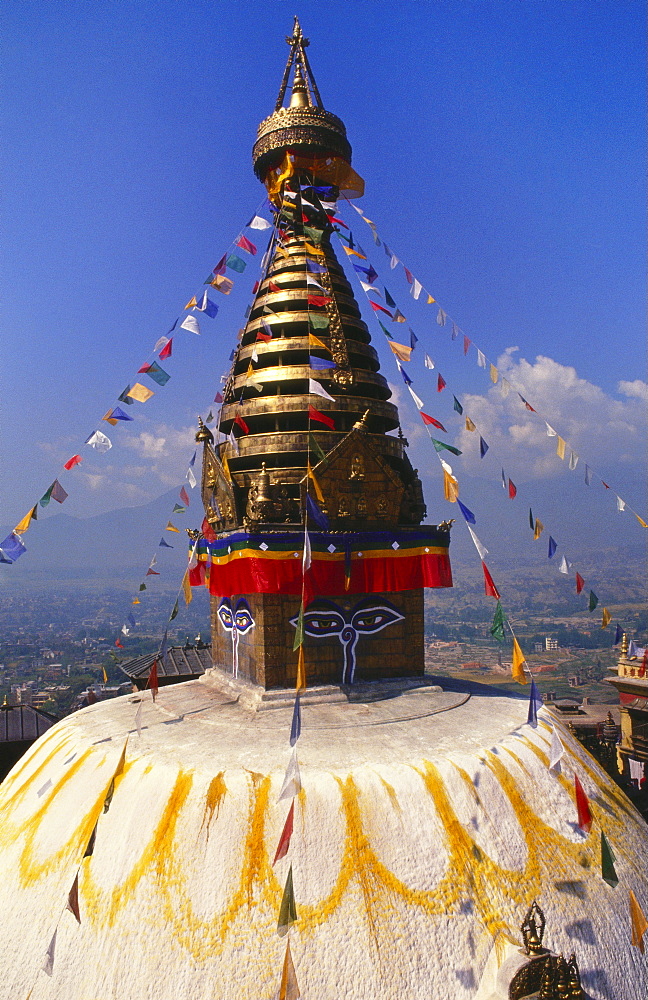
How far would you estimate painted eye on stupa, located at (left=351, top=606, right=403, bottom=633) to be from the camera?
8.86m

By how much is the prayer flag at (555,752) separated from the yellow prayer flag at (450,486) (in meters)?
3.07

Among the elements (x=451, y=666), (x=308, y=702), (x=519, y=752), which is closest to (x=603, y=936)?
(x=519, y=752)

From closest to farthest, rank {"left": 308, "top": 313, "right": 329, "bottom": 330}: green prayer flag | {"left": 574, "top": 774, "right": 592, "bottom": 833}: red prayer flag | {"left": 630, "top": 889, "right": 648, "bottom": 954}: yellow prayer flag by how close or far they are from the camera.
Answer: {"left": 630, "top": 889, "right": 648, "bottom": 954}: yellow prayer flag
{"left": 574, "top": 774, "right": 592, "bottom": 833}: red prayer flag
{"left": 308, "top": 313, "right": 329, "bottom": 330}: green prayer flag

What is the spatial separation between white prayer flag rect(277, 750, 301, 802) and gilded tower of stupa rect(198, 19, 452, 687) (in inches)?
99.5

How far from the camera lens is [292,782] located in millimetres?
5223

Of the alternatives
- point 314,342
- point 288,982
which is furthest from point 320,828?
point 314,342

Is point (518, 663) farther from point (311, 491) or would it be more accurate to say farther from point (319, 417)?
point (319, 417)

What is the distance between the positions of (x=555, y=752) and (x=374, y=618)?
3.01 metres

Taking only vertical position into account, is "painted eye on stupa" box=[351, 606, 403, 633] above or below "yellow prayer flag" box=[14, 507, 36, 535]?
below

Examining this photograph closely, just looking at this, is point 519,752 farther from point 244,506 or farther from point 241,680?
point 244,506

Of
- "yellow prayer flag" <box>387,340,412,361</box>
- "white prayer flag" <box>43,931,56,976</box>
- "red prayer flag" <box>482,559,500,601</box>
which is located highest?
"yellow prayer flag" <box>387,340,412,361</box>

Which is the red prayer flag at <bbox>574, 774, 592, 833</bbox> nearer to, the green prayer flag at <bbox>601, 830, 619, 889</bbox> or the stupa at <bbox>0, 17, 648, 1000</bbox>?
the stupa at <bbox>0, 17, 648, 1000</bbox>

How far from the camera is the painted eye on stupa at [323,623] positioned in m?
8.57

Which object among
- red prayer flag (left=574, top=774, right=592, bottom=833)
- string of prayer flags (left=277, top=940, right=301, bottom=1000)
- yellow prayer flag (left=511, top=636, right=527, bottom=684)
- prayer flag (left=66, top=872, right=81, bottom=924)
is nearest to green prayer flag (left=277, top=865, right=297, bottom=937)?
string of prayer flags (left=277, top=940, right=301, bottom=1000)
